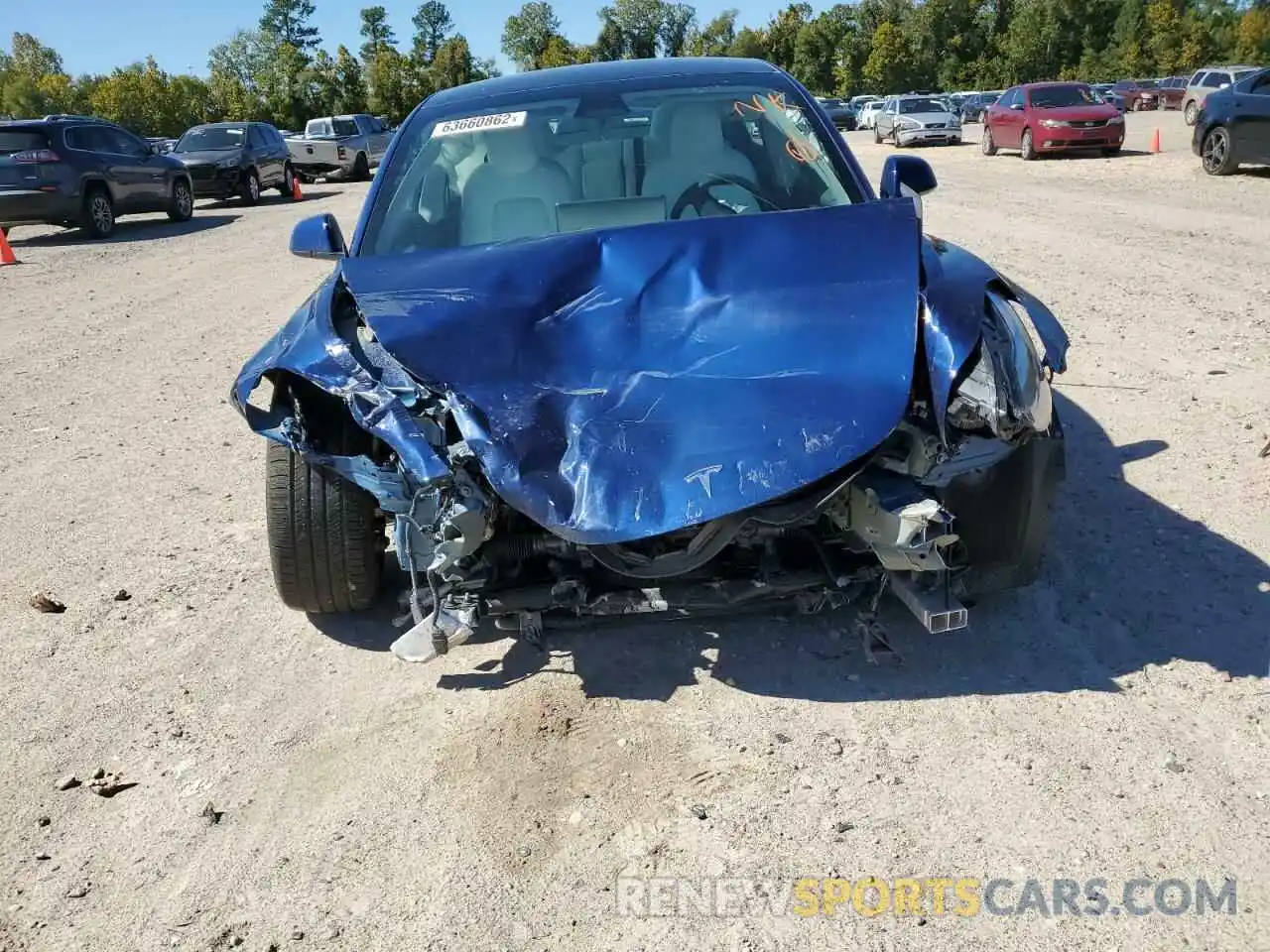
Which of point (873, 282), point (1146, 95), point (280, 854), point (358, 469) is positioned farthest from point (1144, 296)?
point (1146, 95)

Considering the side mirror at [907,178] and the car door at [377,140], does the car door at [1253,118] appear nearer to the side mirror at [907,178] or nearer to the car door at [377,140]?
the side mirror at [907,178]

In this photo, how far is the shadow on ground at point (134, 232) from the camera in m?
15.6

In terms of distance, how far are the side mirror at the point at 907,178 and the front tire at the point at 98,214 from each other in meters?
14.6

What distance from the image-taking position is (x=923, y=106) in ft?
107

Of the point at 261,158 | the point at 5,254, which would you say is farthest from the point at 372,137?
the point at 5,254

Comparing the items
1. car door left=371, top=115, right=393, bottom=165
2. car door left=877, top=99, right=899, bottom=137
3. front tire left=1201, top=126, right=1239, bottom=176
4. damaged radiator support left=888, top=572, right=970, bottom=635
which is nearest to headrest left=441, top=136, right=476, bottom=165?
damaged radiator support left=888, top=572, right=970, bottom=635

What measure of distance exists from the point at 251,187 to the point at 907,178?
65.6ft

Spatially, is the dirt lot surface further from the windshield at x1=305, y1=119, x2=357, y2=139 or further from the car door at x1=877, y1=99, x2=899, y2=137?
the car door at x1=877, y1=99, x2=899, y2=137

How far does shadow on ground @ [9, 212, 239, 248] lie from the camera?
616 inches

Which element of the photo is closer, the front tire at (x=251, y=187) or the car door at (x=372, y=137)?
the front tire at (x=251, y=187)

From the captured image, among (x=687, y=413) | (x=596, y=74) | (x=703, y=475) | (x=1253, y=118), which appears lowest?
(x=703, y=475)

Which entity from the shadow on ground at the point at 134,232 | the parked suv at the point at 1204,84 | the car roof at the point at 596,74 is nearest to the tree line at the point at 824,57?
→ the parked suv at the point at 1204,84

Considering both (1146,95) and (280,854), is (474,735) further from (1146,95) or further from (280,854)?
(1146,95)

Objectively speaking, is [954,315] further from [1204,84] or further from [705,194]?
[1204,84]
